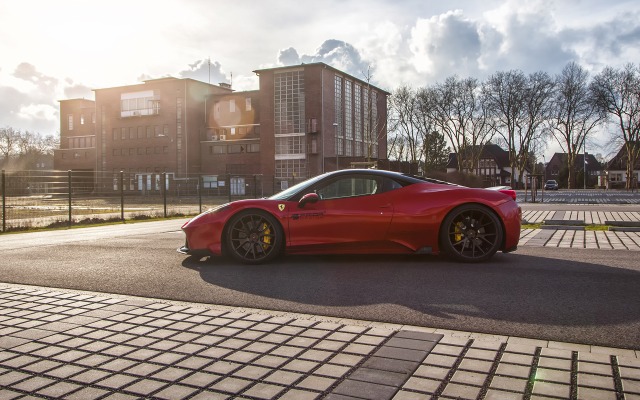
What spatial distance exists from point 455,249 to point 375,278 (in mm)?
1479

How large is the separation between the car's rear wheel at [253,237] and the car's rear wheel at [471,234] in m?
2.09

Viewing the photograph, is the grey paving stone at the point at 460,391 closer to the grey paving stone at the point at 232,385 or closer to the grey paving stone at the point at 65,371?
the grey paving stone at the point at 232,385

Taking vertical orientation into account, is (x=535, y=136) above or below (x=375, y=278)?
above

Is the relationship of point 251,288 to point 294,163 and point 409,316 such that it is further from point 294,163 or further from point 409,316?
point 294,163

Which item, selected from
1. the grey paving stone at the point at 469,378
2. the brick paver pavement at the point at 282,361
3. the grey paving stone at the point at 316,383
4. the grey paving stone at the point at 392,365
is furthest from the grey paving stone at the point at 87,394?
the grey paving stone at the point at 469,378

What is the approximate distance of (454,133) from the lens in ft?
212

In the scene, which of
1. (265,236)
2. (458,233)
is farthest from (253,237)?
(458,233)

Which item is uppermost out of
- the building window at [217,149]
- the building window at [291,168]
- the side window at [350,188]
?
the building window at [217,149]

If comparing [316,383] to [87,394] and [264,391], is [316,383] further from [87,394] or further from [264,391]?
[87,394]

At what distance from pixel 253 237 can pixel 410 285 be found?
2.36 meters

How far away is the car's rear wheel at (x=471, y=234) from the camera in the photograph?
6.68 metres

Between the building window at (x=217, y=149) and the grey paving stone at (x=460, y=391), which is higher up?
the building window at (x=217, y=149)

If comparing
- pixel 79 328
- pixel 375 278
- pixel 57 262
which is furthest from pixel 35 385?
pixel 57 262

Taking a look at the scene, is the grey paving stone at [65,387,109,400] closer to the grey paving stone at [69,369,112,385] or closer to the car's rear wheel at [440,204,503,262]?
the grey paving stone at [69,369,112,385]
